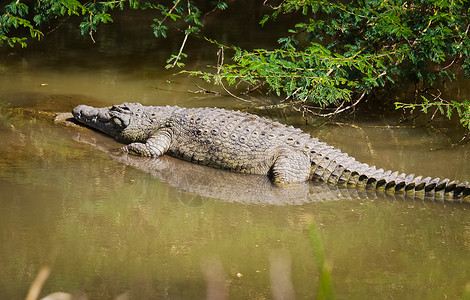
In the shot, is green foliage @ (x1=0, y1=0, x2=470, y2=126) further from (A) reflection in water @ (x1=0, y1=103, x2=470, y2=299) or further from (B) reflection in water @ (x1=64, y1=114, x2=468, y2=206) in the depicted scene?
(A) reflection in water @ (x1=0, y1=103, x2=470, y2=299)

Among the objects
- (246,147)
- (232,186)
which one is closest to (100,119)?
(246,147)

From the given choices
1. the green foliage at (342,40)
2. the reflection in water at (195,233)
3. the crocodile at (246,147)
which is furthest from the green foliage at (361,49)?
the reflection in water at (195,233)

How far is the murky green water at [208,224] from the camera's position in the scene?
13.4ft

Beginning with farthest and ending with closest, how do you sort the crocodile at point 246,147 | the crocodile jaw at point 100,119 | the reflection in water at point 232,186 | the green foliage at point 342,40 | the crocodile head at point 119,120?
the crocodile jaw at point 100,119 < the crocodile head at point 119,120 < the green foliage at point 342,40 < the crocodile at point 246,147 < the reflection in water at point 232,186

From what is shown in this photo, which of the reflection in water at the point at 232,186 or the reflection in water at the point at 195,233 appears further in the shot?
the reflection in water at the point at 232,186

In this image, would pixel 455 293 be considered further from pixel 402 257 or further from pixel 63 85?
pixel 63 85

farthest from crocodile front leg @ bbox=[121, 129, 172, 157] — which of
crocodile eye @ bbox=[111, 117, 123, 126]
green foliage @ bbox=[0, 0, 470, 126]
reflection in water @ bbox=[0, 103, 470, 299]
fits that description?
green foliage @ bbox=[0, 0, 470, 126]

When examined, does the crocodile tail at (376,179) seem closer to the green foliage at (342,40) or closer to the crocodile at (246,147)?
the crocodile at (246,147)

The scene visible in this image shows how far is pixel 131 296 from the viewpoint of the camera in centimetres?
381

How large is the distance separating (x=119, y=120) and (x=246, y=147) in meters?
1.71

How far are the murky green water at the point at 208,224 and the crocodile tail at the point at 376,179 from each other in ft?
0.55

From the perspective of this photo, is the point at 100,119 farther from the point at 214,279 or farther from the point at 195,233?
the point at 214,279

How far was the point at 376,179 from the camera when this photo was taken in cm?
605

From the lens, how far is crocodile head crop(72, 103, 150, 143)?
282 inches
